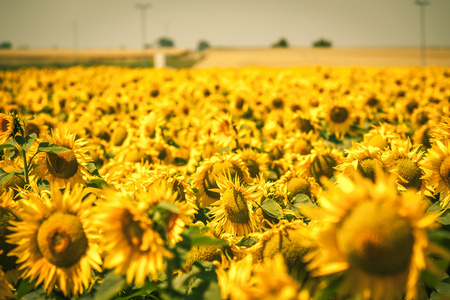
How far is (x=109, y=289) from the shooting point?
4.75 ft

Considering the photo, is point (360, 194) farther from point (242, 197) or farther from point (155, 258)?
point (242, 197)

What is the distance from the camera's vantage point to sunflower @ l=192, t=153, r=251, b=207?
2.87 m

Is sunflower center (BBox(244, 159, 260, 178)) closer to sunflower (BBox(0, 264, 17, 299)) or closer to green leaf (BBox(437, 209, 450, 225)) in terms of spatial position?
green leaf (BBox(437, 209, 450, 225))

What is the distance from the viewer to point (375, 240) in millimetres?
1171

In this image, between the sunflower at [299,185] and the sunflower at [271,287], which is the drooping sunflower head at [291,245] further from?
the sunflower at [299,185]

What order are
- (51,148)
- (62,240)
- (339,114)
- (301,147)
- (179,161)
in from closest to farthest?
1. (62,240)
2. (51,148)
3. (301,147)
4. (179,161)
5. (339,114)

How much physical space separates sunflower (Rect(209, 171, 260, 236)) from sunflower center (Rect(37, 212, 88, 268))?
91 cm

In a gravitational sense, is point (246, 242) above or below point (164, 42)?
below

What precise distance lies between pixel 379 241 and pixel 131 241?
93cm

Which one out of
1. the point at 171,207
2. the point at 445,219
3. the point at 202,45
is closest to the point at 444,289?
the point at 445,219

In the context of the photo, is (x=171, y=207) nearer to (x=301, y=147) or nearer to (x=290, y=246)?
(x=290, y=246)

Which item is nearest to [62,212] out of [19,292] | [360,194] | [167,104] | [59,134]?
[19,292]

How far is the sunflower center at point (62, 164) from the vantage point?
2.52 metres

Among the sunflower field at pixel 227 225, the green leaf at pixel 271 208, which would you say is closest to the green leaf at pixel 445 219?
the sunflower field at pixel 227 225
